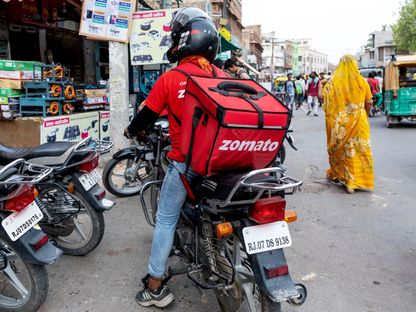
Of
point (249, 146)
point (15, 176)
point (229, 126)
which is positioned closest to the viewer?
point (229, 126)

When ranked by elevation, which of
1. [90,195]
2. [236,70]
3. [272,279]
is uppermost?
[236,70]

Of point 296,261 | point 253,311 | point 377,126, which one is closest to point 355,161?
point 296,261

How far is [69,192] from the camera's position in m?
3.49

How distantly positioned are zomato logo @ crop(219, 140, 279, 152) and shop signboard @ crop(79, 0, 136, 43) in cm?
520

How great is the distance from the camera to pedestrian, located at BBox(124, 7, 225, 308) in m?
2.61

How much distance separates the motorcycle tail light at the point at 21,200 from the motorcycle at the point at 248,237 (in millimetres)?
1075

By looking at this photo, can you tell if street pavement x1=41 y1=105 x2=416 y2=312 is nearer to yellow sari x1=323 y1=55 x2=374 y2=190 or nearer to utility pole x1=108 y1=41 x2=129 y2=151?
yellow sari x1=323 y1=55 x2=374 y2=190

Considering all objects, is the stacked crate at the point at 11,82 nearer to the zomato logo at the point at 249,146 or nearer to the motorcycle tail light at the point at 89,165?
the motorcycle tail light at the point at 89,165

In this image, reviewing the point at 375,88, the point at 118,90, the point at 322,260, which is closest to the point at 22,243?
the point at 322,260

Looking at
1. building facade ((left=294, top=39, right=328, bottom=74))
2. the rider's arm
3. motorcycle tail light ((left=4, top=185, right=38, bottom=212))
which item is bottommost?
motorcycle tail light ((left=4, top=185, right=38, bottom=212))

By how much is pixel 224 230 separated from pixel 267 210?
0.26 meters

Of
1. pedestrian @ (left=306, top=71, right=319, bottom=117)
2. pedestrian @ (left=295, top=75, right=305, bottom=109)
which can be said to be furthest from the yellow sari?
pedestrian @ (left=295, top=75, right=305, bottom=109)

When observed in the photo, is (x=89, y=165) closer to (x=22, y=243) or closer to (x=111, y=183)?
(x=22, y=243)

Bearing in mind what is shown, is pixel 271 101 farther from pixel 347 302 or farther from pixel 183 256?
pixel 347 302
